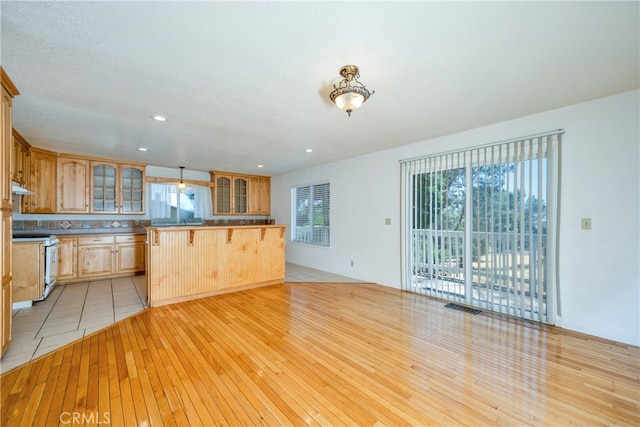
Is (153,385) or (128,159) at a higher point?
(128,159)

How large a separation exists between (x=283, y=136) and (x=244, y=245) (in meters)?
2.01

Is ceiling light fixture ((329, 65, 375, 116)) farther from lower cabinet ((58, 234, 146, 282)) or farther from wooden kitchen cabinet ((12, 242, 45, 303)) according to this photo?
lower cabinet ((58, 234, 146, 282))

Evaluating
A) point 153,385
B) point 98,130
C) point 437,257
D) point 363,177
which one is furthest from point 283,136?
point 153,385

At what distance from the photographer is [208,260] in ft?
14.1

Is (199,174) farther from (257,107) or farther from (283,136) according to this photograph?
(257,107)

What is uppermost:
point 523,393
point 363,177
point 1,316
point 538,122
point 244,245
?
point 538,122

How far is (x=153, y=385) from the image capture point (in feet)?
6.57

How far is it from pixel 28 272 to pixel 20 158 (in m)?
1.82

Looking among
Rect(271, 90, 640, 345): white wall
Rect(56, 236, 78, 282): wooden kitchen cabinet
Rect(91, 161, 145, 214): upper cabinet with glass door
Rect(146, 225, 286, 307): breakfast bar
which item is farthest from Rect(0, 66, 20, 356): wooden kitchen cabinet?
Rect(271, 90, 640, 345): white wall

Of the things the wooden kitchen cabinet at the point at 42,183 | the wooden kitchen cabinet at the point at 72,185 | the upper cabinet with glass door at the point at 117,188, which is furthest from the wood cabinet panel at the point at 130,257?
the wooden kitchen cabinet at the point at 42,183

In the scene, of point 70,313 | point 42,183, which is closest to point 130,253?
point 42,183

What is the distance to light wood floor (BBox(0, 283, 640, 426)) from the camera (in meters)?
1.72

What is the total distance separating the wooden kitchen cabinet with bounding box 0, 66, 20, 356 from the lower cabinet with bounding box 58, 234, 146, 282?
300 cm

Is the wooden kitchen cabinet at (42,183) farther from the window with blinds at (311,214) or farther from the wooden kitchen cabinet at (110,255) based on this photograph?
the window with blinds at (311,214)
